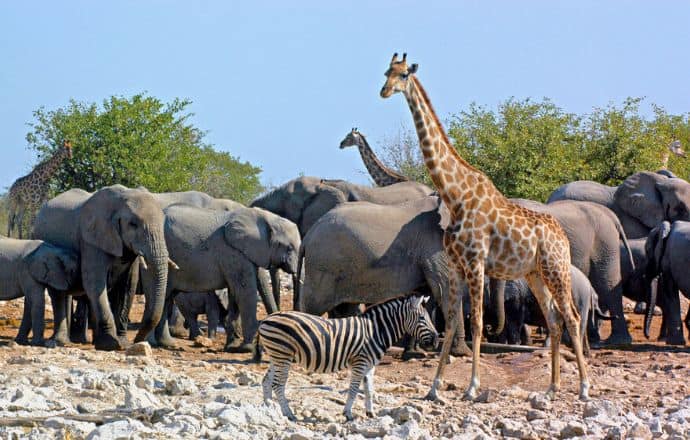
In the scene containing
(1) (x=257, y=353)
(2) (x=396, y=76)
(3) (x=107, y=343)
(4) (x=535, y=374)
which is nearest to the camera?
(2) (x=396, y=76)

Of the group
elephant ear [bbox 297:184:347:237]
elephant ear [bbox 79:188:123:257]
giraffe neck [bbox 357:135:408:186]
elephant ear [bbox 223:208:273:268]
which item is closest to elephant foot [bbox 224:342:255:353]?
elephant ear [bbox 223:208:273:268]

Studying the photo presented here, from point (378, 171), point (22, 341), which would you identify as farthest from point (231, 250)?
point (378, 171)

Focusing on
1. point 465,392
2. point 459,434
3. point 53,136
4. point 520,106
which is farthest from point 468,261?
point 53,136

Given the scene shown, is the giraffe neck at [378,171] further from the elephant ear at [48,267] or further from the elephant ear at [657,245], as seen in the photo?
the elephant ear at [48,267]

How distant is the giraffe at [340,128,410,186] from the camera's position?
22.8m

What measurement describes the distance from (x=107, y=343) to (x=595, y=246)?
6.10 m

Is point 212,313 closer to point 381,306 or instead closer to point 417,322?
point 417,322

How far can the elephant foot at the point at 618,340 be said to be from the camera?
16141mm

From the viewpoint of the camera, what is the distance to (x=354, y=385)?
10039mm

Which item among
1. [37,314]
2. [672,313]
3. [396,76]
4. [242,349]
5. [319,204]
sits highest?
[319,204]

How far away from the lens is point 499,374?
13.3 m

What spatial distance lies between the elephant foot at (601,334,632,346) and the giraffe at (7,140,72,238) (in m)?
12.2

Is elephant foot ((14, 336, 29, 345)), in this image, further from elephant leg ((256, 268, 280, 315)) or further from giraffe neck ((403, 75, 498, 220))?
giraffe neck ((403, 75, 498, 220))

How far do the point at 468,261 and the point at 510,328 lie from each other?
4.39 metres
